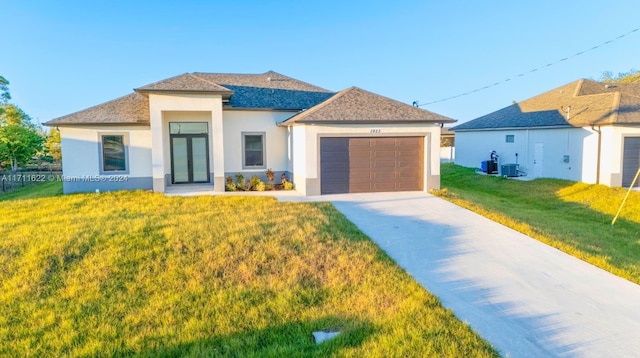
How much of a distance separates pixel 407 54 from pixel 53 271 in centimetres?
2814

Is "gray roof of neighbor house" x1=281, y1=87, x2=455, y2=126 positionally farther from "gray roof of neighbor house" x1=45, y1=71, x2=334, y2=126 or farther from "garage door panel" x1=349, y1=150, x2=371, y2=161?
"gray roof of neighbor house" x1=45, y1=71, x2=334, y2=126

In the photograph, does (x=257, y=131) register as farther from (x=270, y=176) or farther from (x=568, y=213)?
(x=568, y=213)

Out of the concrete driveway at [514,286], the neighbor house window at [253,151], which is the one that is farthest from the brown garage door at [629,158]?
the neighbor house window at [253,151]

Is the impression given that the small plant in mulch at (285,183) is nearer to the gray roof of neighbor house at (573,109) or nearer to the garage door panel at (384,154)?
the garage door panel at (384,154)

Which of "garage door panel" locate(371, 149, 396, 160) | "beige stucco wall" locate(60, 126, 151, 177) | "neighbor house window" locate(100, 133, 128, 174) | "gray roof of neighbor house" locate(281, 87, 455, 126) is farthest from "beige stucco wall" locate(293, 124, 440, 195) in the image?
"neighbor house window" locate(100, 133, 128, 174)

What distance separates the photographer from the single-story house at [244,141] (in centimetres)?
1402

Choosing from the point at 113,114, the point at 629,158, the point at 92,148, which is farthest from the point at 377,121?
the point at 629,158

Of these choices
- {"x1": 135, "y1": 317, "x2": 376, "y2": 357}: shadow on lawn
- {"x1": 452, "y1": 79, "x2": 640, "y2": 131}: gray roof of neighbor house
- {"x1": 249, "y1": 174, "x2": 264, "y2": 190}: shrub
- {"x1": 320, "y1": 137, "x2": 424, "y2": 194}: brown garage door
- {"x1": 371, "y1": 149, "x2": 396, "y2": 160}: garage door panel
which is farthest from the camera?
{"x1": 452, "y1": 79, "x2": 640, "y2": 131}: gray roof of neighbor house

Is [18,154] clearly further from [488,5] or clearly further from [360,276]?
[488,5]

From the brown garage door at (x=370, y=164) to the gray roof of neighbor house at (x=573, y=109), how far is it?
32.8ft

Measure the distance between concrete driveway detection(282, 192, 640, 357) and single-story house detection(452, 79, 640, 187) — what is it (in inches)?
470

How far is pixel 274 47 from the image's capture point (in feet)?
88.6

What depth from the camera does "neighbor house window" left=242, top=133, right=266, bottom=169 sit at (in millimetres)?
16438

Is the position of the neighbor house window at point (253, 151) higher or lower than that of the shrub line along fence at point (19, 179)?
higher
